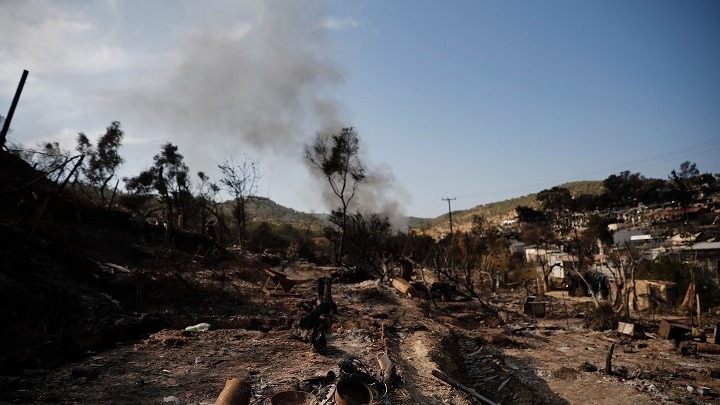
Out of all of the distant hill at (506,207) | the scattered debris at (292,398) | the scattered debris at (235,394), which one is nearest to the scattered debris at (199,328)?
the scattered debris at (235,394)

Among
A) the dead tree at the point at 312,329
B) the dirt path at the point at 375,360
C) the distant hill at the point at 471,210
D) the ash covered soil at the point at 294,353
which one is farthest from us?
the distant hill at the point at 471,210

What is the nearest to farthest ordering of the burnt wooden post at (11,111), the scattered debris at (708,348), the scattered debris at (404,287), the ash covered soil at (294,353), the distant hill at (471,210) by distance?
the ash covered soil at (294,353)
the burnt wooden post at (11,111)
the scattered debris at (708,348)
the scattered debris at (404,287)
the distant hill at (471,210)

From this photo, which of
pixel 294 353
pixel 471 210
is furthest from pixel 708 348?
pixel 471 210

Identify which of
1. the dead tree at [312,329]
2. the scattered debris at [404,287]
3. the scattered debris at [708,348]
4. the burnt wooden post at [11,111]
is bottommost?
the scattered debris at [708,348]

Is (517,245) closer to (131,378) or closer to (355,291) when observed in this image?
(355,291)

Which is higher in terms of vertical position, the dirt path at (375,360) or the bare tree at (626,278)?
the bare tree at (626,278)

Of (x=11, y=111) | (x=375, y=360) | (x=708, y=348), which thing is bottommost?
(x=708, y=348)

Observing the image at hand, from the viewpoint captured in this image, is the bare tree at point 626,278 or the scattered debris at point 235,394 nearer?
the scattered debris at point 235,394

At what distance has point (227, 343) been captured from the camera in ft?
24.1

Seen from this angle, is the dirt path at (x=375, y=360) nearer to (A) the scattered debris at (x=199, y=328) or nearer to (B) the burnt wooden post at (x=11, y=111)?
(A) the scattered debris at (x=199, y=328)

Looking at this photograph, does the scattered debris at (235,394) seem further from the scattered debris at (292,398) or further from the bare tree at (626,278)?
the bare tree at (626,278)

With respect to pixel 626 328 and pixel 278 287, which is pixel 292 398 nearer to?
pixel 278 287

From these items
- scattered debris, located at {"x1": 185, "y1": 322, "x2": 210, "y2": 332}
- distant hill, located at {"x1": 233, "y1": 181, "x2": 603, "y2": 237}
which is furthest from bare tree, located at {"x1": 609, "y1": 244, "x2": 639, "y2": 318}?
distant hill, located at {"x1": 233, "y1": 181, "x2": 603, "y2": 237}

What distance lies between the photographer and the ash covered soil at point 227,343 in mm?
5484
